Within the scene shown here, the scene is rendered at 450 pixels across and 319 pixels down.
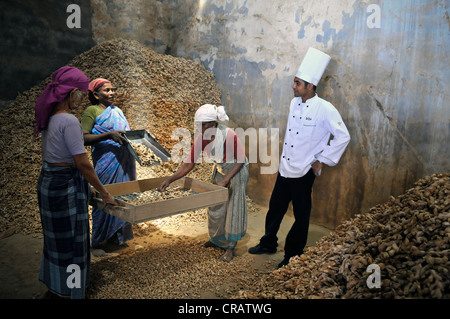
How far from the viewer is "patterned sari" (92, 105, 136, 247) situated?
133 inches

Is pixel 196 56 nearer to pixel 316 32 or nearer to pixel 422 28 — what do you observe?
pixel 316 32

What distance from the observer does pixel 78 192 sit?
8.15 ft

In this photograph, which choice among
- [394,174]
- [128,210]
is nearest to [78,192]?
[128,210]

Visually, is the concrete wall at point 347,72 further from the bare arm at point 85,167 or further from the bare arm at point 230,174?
the bare arm at point 85,167

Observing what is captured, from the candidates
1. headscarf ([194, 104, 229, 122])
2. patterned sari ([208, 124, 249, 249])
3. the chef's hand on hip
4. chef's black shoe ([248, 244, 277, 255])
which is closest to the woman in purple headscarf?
headscarf ([194, 104, 229, 122])

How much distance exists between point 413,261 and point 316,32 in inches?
124

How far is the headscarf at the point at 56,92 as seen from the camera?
90.0 inches

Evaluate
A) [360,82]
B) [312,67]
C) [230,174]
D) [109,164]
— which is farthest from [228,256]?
[360,82]

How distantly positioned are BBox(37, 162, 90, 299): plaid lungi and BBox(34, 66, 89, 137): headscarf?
355 mm

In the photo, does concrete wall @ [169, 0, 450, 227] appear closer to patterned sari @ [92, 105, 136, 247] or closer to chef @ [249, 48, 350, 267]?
chef @ [249, 48, 350, 267]

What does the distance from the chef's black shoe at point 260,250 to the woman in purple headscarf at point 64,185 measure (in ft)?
5.99

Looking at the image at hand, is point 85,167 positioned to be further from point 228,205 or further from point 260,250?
point 260,250

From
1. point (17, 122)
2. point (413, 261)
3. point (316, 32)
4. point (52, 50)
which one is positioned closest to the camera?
point (413, 261)

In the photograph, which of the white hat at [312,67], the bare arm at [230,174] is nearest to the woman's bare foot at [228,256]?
the bare arm at [230,174]
